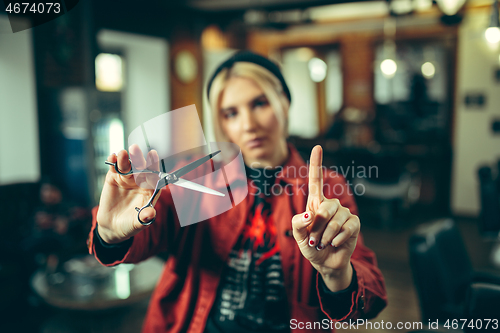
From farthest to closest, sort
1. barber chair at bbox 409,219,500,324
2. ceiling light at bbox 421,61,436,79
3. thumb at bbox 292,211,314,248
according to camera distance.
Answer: ceiling light at bbox 421,61,436,79 → barber chair at bbox 409,219,500,324 → thumb at bbox 292,211,314,248

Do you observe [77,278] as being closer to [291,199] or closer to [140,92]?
[291,199]

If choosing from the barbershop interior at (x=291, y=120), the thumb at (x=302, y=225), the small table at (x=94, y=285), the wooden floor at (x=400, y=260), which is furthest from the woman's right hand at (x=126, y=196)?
the wooden floor at (x=400, y=260)

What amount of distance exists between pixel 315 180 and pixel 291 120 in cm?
169

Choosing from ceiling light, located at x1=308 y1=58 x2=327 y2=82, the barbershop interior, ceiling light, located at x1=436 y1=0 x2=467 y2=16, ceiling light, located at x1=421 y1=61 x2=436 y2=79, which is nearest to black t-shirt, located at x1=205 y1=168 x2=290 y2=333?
the barbershop interior

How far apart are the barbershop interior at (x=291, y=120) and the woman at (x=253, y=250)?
38.6 inches

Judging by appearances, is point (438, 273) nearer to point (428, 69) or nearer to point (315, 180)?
point (315, 180)

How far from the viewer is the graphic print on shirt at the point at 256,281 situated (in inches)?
32.7

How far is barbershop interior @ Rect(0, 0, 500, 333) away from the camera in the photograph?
261 cm

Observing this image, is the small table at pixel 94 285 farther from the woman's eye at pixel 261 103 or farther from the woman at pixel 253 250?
the woman's eye at pixel 261 103

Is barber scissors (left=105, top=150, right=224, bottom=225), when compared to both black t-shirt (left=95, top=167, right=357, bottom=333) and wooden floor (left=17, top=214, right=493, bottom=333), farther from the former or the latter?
wooden floor (left=17, top=214, right=493, bottom=333)

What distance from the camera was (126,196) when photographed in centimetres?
60

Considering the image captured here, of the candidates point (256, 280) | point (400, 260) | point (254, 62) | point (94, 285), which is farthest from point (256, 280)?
point (400, 260)

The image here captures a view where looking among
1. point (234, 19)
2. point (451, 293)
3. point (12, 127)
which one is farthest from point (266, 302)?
point (234, 19)

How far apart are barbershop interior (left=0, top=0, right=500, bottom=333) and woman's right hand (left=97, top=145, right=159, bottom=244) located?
1385mm
